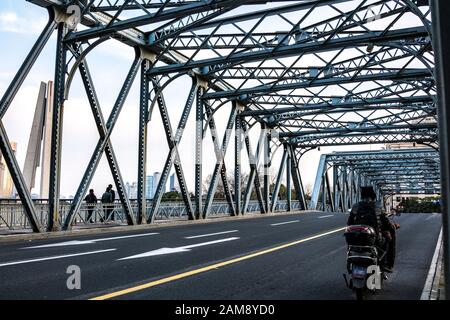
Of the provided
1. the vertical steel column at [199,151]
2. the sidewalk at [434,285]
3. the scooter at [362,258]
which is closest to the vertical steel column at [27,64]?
the vertical steel column at [199,151]

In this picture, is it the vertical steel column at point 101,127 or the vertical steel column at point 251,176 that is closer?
the vertical steel column at point 101,127

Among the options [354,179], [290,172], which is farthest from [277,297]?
[354,179]

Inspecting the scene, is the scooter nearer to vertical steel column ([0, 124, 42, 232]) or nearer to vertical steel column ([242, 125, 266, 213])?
vertical steel column ([0, 124, 42, 232])

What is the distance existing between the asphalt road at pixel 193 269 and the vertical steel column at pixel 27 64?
449cm

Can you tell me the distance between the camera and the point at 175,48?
2005cm

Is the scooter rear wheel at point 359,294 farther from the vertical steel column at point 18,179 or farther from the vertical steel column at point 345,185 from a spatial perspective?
the vertical steel column at point 345,185

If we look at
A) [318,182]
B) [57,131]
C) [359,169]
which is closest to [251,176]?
[57,131]

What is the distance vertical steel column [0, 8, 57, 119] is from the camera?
44.4ft

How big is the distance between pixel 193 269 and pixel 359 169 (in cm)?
6565

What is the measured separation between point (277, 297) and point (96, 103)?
513 inches

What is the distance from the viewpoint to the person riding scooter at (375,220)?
19.6 ft

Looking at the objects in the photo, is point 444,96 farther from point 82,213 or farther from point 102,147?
point 82,213
